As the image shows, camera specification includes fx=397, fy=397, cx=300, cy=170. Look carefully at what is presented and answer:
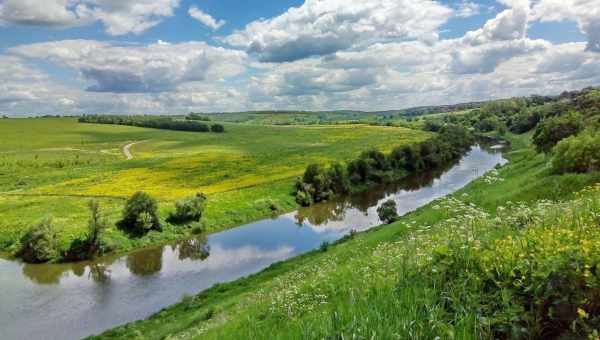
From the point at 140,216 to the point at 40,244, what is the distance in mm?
9459

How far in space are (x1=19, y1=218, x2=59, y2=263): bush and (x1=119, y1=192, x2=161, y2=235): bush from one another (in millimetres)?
6936

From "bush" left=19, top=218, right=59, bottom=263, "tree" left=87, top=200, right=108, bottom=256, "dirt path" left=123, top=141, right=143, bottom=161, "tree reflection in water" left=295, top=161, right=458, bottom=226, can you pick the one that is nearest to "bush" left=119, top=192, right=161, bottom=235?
"tree" left=87, top=200, right=108, bottom=256

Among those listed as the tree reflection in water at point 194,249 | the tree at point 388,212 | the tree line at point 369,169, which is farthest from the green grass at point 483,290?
the tree line at point 369,169

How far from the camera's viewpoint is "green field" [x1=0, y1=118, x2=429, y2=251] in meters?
49.9

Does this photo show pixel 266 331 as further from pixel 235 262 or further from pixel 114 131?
pixel 114 131

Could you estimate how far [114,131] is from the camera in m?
151

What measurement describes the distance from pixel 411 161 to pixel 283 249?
48084 mm

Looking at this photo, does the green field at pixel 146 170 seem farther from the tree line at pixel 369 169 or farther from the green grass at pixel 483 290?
the green grass at pixel 483 290

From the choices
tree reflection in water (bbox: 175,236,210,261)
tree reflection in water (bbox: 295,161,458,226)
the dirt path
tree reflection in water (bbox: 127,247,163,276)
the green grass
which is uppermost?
the green grass

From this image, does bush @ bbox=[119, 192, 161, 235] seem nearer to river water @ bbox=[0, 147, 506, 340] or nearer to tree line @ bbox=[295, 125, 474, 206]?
river water @ bbox=[0, 147, 506, 340]

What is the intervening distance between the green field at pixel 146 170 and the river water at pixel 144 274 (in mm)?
3790

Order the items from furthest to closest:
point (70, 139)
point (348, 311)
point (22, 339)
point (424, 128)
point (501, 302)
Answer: point (424, 128) < point (70, 139) < point (22, 339) < point (348, 311) < point (501, 302)

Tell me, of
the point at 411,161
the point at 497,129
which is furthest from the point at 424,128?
the point at 411,161

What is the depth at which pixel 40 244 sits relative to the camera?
128 ft
